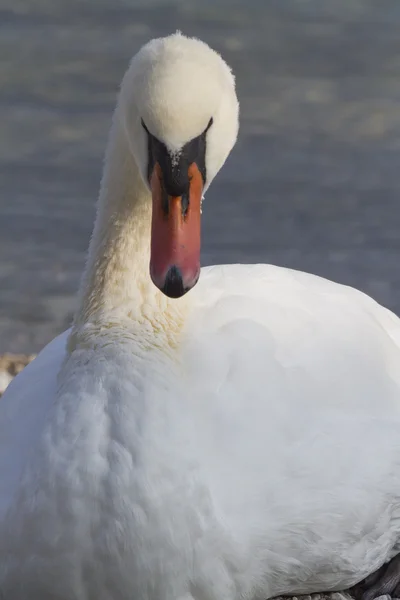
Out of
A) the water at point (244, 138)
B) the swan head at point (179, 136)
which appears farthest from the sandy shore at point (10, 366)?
the swan head at point (179, 136)

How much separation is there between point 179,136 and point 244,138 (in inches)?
170

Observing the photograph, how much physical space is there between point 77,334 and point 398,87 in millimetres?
4880

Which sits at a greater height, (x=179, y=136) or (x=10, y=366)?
(x=10, y=366)

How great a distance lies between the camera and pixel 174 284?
277 cm

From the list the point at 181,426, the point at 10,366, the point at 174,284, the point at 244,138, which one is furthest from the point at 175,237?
the point at 244,138

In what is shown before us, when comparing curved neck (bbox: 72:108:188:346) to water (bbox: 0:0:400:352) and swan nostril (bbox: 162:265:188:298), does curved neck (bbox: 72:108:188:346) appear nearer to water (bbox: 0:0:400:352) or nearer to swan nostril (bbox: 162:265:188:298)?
swan nostril (bbox: 162:265:188:298)

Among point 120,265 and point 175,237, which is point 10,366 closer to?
point 120,265

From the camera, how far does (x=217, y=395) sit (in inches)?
124

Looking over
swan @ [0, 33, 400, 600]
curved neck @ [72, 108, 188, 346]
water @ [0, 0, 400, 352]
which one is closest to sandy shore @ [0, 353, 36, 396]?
water @ [0, 0, 400, 352]

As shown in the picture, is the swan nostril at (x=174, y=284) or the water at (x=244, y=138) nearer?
the swan nostril at (x=174, y=284)

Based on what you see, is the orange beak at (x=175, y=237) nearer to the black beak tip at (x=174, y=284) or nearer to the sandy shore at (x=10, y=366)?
the black beak tip at (x=174, y=284)

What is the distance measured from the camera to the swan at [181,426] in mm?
2906

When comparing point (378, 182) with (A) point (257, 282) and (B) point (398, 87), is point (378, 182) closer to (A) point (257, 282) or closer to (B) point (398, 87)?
(B) point (398, 87)

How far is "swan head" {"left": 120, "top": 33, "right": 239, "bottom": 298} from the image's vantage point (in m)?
2.80
